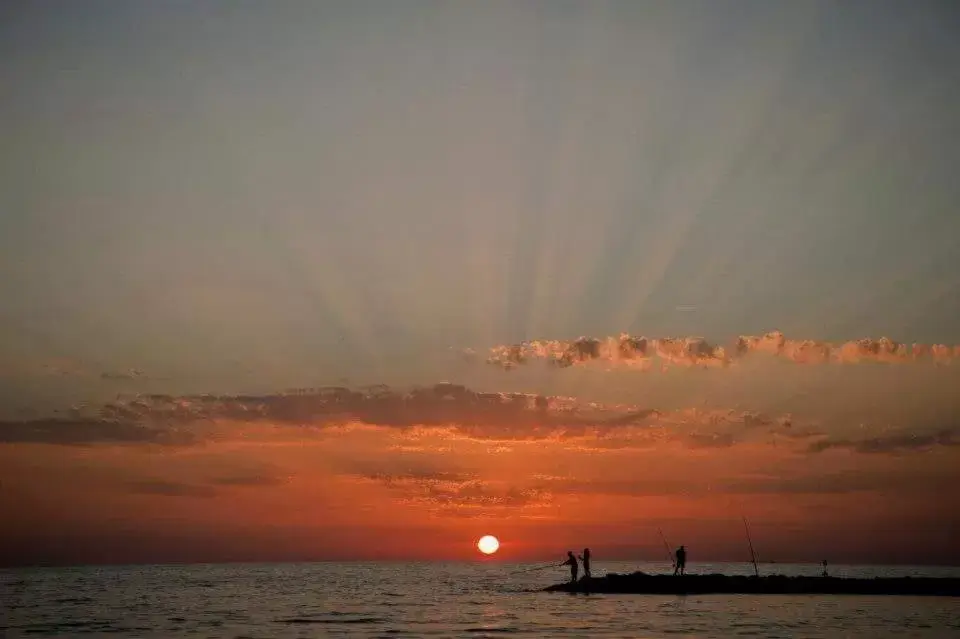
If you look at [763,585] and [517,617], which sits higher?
[763,585]

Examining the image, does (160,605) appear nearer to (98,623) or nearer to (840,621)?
(98,623)

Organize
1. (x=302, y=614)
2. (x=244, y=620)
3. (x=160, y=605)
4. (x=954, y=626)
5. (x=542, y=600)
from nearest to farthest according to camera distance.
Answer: (x=954, y=626)
(x=244, y=620)
(x=302, y=614)
(x=542, y=600)
(x=160, y=605)

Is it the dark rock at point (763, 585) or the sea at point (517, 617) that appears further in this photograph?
the dark rock at point (763, 585)

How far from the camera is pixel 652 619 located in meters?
52.5

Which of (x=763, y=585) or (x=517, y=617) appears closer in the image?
(x=517, y=617)

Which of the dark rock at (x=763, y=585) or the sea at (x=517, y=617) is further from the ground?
the dark rock at (x=763, y=585)

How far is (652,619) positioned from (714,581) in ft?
73.4

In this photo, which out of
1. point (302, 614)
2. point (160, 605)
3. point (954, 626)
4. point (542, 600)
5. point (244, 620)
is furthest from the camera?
point (160, 605)

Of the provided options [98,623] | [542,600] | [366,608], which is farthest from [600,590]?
[98,623]

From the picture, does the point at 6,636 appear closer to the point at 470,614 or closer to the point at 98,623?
the point at 98,623

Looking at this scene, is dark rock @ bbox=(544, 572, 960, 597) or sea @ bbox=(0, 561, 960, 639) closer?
sea @ bbox=(0, 561, 960, 639)

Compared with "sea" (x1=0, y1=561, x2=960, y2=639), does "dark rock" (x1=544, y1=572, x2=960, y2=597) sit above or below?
above

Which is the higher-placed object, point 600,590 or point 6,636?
point 600,590

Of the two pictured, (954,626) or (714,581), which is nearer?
(954,626)
